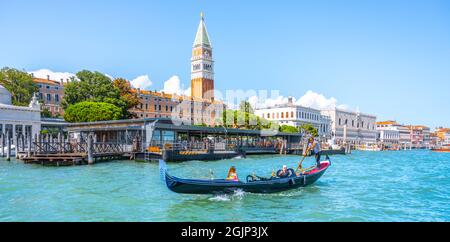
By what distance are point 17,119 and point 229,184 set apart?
101 feet

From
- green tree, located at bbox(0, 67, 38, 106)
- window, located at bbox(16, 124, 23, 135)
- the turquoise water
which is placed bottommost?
the turquoise water

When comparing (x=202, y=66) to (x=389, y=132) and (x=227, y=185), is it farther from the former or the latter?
(x=227, y=185)

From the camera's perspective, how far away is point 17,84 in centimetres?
4547

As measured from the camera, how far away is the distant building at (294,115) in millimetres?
77562

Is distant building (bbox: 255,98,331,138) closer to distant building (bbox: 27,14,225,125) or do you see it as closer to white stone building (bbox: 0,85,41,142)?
distant building (bbox: 27,14,225,125)

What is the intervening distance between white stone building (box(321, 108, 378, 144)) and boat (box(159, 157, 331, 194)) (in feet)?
250

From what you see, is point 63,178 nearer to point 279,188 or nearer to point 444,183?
point 279,188

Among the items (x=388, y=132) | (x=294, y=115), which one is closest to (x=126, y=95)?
(x=294, y=115)

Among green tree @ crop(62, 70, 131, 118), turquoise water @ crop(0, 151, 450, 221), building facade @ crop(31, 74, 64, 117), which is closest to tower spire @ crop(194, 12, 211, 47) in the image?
building facade @ crop(31, 74, 64, 117)

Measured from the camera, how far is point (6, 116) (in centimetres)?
3388

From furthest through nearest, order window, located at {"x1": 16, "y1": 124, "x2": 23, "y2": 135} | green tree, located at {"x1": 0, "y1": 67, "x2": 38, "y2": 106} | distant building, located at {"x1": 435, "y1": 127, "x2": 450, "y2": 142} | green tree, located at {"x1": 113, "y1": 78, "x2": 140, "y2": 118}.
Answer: distant building, located at {"x1": 435, "y1": 127, "x2": 450, "y2": 142}
green tree, located at {"x1": 113, "y1": 78, "x2": 140, "y2": 118}
green tree, located at {"x1": 0, "y1": 67, "x2": 38, "y2": 106}
window, located at {"x1": 16, "y1": 124, "x2": 23, "y2": 135}

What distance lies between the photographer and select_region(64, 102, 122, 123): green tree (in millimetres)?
39688

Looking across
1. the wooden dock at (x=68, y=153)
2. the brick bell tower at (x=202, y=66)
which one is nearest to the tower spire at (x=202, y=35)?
the brick bell tower at (x=202, y=66)
